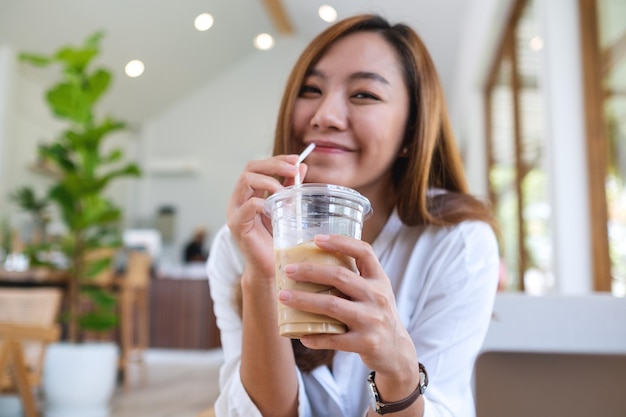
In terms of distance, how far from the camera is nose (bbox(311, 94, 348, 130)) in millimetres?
782

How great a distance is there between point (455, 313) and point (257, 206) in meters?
0.33

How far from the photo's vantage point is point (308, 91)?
2.88ft

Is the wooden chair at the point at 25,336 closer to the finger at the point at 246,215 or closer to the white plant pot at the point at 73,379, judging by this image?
the white plant pot at the point at 73,379

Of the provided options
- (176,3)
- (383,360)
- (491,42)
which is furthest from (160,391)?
(491,42)

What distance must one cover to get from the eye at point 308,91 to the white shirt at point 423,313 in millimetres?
244

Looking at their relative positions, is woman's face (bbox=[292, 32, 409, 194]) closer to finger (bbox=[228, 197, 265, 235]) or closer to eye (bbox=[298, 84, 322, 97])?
eye (bbox=[298, 84, 322, 97])

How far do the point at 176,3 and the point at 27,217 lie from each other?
19.3ft

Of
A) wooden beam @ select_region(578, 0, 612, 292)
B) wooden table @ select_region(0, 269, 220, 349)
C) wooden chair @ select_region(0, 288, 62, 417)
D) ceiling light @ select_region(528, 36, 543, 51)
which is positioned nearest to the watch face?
wooden chair @ select_region(0, 288, 62, 417)

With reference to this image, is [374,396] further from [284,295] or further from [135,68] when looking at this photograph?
[135,68]

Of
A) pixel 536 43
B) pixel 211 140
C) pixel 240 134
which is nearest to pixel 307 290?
pixel 240 134

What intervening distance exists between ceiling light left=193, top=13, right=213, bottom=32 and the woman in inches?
7.5

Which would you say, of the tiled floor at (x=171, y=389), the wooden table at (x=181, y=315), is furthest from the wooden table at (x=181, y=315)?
the tiled floor at (x=171, y=389)

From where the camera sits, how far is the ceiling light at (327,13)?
1.01 m

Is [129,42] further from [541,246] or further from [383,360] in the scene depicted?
[541,246]
